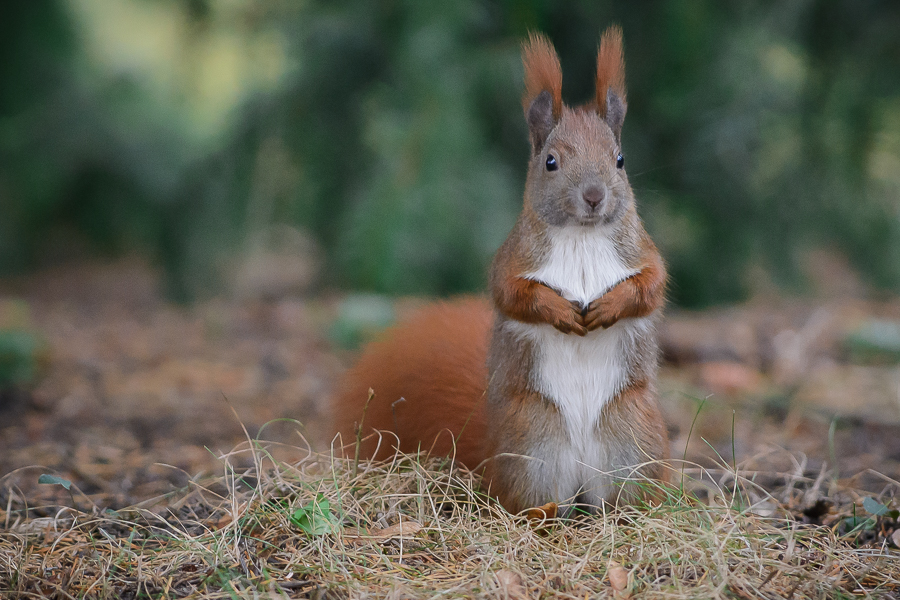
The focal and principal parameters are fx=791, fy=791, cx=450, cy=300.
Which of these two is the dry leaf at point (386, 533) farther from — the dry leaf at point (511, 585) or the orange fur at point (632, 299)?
the orange fur at point (632, 299)

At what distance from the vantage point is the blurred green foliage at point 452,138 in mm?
3205

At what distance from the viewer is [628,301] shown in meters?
1.58

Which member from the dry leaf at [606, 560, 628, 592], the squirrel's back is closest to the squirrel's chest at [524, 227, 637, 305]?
the squirrel's back

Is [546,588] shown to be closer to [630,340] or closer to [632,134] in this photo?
[630,340]

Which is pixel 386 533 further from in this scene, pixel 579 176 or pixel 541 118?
pixel 541 118

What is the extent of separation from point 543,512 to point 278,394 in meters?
1.76

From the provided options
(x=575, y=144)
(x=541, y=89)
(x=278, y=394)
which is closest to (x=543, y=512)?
(x=575, y=144)

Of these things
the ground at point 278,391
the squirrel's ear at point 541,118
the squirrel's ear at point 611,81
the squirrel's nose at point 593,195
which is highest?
the squirrel's ear at point 611,81

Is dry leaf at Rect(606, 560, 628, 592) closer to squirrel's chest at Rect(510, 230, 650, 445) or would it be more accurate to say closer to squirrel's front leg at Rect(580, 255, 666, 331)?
squirrel's chest at Rect(510, 230, 650, 445)

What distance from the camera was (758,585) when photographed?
4.66 ft

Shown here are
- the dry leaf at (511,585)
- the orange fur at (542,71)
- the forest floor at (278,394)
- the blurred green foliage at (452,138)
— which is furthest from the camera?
the blurred green foliage at (452,138)

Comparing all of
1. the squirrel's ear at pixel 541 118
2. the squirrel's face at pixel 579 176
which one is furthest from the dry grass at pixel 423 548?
the squirrel's ear at pixel 541 118

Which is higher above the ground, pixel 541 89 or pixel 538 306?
pixel 541 89

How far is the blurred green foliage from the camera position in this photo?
3.21 m
